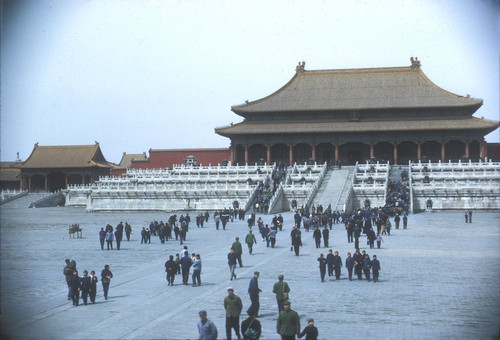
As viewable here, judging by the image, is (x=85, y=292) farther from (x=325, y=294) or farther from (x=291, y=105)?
(x=291, y=105)

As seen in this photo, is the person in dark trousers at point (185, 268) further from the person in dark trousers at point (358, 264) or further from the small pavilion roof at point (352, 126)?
the small pavilion roof at point (352, 126)

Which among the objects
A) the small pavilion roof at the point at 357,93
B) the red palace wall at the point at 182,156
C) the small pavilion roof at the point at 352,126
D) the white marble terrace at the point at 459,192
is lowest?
the white marble terrace at the point at 459,192

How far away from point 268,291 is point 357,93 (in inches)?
2283

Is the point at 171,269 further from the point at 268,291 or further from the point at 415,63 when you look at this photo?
the point at 415,63

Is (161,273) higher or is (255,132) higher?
(255,132)

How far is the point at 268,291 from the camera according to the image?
717 inches

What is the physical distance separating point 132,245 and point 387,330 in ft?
61.3

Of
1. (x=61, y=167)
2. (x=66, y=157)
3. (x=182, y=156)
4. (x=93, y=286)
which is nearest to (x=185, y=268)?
(x=93, y=286)

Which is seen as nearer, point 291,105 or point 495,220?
point 495,220

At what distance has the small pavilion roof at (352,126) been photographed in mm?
64250

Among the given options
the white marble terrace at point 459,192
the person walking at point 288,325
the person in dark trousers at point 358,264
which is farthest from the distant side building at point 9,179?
the person walking at point 288,325

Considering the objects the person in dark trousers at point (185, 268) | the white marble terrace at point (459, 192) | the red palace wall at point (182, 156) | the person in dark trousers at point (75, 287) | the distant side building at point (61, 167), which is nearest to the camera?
the person in dark trousers at point (75, 287)

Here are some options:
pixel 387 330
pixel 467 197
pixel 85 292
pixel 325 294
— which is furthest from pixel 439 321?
pixel 467 197

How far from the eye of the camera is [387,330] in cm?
1348
